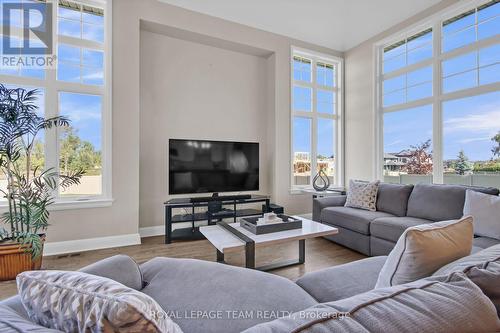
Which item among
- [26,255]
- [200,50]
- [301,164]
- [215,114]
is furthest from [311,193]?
[26,255]

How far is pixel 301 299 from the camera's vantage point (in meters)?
1.13

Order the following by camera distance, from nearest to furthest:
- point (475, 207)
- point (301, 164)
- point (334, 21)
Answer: point (475, 207) → point (334, 21) → point (301, 164)

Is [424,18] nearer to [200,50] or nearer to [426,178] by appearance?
[426,178]

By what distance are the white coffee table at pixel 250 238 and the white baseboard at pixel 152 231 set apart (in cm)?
158

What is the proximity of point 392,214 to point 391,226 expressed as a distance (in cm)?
62

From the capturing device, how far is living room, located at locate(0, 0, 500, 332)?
1.26m

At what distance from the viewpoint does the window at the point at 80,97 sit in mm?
3020

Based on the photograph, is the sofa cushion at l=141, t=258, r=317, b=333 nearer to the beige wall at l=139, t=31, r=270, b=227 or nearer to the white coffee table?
the white coffee table

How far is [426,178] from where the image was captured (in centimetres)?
375

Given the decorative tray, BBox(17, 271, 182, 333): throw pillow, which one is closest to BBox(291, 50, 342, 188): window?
the decorative tray

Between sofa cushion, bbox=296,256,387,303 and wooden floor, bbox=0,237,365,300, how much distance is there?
105cm

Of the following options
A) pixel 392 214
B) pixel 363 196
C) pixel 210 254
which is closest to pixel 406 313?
pixel 210 254

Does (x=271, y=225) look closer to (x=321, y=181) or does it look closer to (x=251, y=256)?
(x=251, y=256)

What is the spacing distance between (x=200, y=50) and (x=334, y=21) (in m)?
2.35
